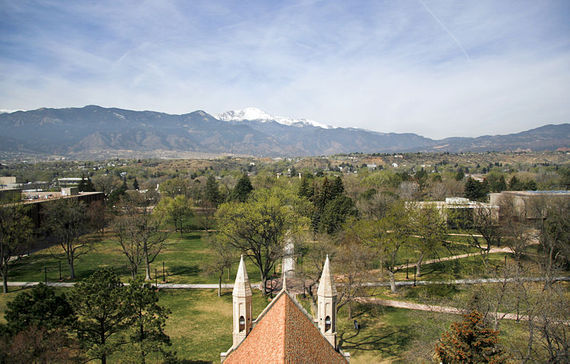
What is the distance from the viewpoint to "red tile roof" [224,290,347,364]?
41.3 feet

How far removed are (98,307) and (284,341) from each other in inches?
421

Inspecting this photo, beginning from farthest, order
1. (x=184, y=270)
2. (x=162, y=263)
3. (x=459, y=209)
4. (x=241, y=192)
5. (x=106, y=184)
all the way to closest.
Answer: (x=106, y=184) < (x=241, y=192) < (x=459, y=209) < (x=162, y=263) < (x=184, y=270)

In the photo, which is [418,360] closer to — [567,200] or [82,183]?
[567,200]

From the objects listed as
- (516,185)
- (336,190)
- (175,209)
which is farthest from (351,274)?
(516,185)

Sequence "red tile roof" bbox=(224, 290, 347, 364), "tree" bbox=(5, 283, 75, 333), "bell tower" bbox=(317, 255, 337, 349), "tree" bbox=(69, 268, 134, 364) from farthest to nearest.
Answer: "tree" bbox=(69, 268, 134, 364)
"tree" bbox=(5, 283, 75, 333)
"bell tower" bbox=(317, 255, 337, 349)
"red tile roof" bbox=(224, 290, 347, 364)

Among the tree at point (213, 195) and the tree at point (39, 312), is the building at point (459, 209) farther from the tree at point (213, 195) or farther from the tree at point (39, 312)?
the tree at point (213, 195)

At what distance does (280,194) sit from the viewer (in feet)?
186

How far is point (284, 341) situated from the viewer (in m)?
12.5

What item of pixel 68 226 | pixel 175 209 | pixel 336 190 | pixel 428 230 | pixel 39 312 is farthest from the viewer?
pixel 336 190

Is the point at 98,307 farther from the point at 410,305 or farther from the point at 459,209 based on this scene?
the point at 459,209

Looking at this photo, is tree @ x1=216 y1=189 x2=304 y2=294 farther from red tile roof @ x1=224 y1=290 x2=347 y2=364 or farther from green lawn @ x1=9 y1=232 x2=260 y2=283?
red tile roof @ x1=224 y1=290 x2=347 y2=364

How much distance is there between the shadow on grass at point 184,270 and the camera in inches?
1596

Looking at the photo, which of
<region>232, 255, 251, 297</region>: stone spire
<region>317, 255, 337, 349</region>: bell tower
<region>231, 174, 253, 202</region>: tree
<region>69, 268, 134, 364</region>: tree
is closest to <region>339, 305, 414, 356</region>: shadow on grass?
<region>317, 255, 337, 349</region>: bell tower

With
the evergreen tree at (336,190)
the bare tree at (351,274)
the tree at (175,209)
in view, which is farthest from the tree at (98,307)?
the evergreen tree at (336,190)
